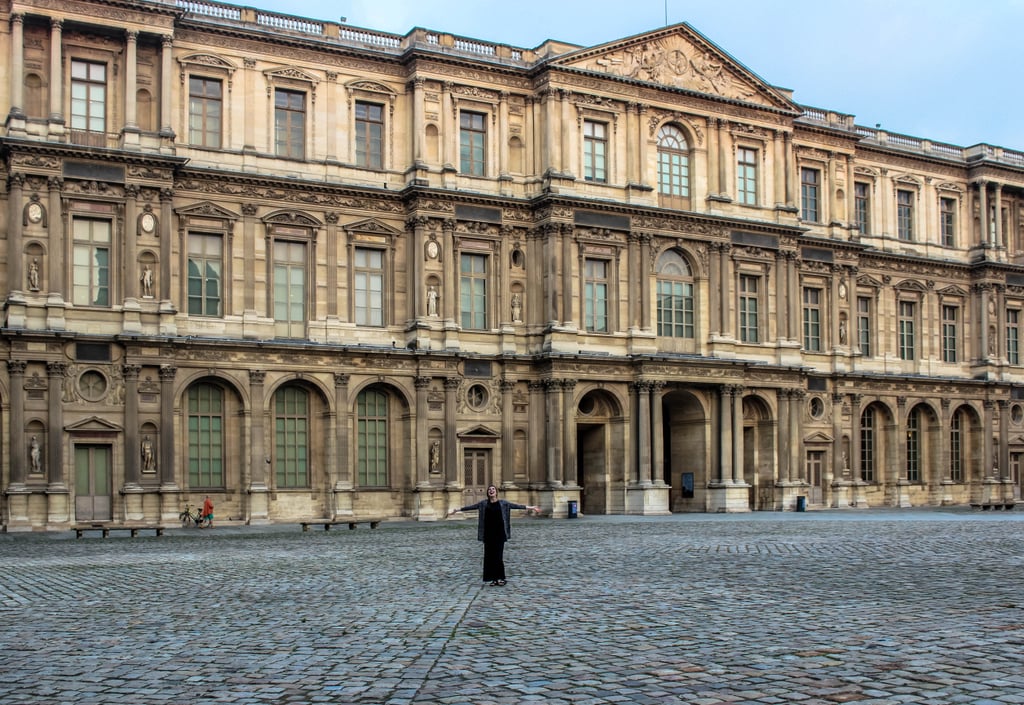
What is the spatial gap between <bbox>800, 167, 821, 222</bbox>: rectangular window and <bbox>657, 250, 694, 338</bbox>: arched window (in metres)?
8.04

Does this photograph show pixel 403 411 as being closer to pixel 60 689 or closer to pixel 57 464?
pixel 57 464

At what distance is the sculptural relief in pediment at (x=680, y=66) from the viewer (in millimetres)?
45906

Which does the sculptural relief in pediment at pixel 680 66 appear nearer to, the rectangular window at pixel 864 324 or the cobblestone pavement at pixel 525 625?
the rectangular window at pixel 864 324

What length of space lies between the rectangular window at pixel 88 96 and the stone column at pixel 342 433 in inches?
428

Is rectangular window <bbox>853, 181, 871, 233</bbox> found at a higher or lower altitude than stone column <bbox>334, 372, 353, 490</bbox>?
higher

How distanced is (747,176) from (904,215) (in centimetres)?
1118

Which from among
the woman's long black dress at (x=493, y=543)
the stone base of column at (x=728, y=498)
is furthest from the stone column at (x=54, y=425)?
the stone base of column at (x=728, y=498)

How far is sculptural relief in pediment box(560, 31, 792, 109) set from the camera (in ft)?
151

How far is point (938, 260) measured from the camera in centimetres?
5672

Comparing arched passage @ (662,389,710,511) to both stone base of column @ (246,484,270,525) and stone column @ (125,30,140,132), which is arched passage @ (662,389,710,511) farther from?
stone column @ (125,30,140,132)

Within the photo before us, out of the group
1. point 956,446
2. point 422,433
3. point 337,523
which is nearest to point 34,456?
point 337,523

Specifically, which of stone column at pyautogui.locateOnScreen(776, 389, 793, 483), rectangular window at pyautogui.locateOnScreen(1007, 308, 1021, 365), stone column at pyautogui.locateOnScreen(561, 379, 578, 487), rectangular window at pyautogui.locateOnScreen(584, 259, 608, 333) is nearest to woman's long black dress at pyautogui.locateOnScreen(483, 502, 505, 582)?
stone column at pyautogui.locateOnScreen(561, 379, 578, 487)

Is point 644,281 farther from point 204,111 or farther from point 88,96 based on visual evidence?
point 88,96

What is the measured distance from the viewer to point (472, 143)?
44.8 metres
